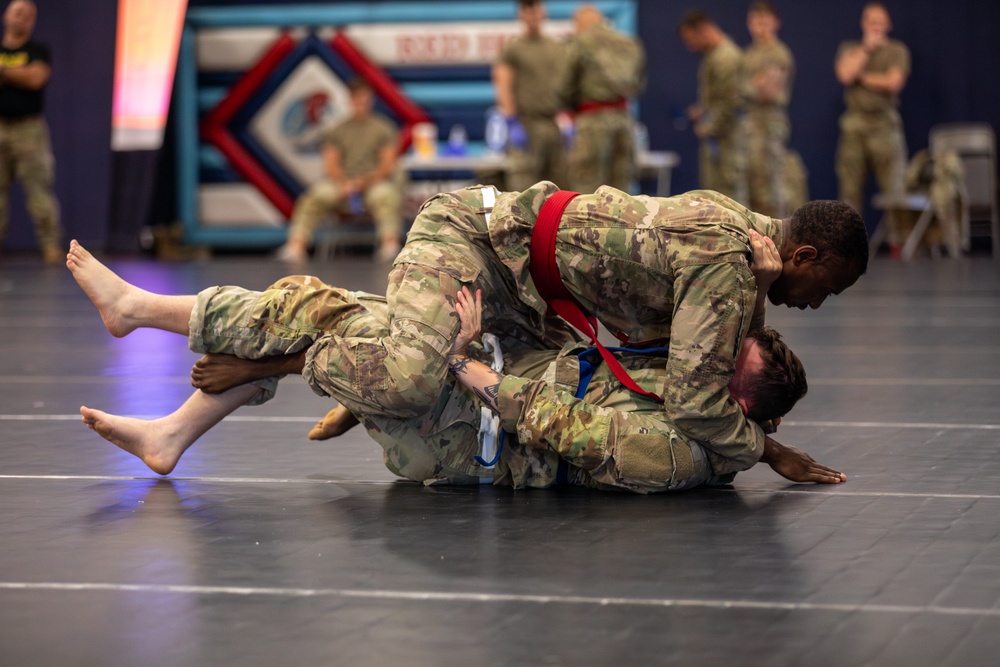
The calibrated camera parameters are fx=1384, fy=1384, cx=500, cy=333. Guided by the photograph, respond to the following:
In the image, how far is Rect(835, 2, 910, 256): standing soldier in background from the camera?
10.5 m

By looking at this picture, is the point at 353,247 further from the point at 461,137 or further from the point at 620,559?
the point at 620,559

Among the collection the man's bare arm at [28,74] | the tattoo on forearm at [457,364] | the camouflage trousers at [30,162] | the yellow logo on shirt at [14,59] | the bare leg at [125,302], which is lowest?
the camouflage trousers at [30,162]

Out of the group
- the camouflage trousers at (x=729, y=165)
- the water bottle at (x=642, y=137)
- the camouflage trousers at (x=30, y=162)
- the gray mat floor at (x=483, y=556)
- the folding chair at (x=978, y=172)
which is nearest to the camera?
the gray mat floor at (x=483, y=556)

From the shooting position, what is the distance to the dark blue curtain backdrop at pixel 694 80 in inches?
448

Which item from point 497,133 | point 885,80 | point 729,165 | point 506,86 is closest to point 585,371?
point 506,86

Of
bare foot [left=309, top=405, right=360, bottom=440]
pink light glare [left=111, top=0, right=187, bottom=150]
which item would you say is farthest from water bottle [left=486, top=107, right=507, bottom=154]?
bare foot [left=309, top=405, right=360, bottom=440]

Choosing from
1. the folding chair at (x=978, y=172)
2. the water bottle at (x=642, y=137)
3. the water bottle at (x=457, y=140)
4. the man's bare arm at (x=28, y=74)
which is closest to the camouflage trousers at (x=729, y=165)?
the water bottle at (x=642, y=137)

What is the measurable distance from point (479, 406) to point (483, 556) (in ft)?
1.91

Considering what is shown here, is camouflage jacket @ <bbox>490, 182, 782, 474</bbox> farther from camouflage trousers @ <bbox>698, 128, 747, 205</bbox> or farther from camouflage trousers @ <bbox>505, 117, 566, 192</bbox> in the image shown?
camouflage trousers @ <bbox>698, 128, 747, 205</bbox>

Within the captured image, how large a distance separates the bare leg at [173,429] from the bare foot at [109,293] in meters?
0.20

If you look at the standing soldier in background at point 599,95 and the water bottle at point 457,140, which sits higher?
the standing soldier in background at point 599,95

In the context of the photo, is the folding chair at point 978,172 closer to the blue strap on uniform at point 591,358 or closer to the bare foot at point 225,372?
the blue strap on uniform at point 591,358

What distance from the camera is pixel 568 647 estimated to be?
1.79 metres

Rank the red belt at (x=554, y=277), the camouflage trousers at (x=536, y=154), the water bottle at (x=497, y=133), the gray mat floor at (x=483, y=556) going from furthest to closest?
1. the water bottle at (x=497, y=133)
2. the camouflage trousers at (x=536, y=154)
3. the red belt at (x=554, y=277)
4. the gray mat floor at (x=483, y=556)
